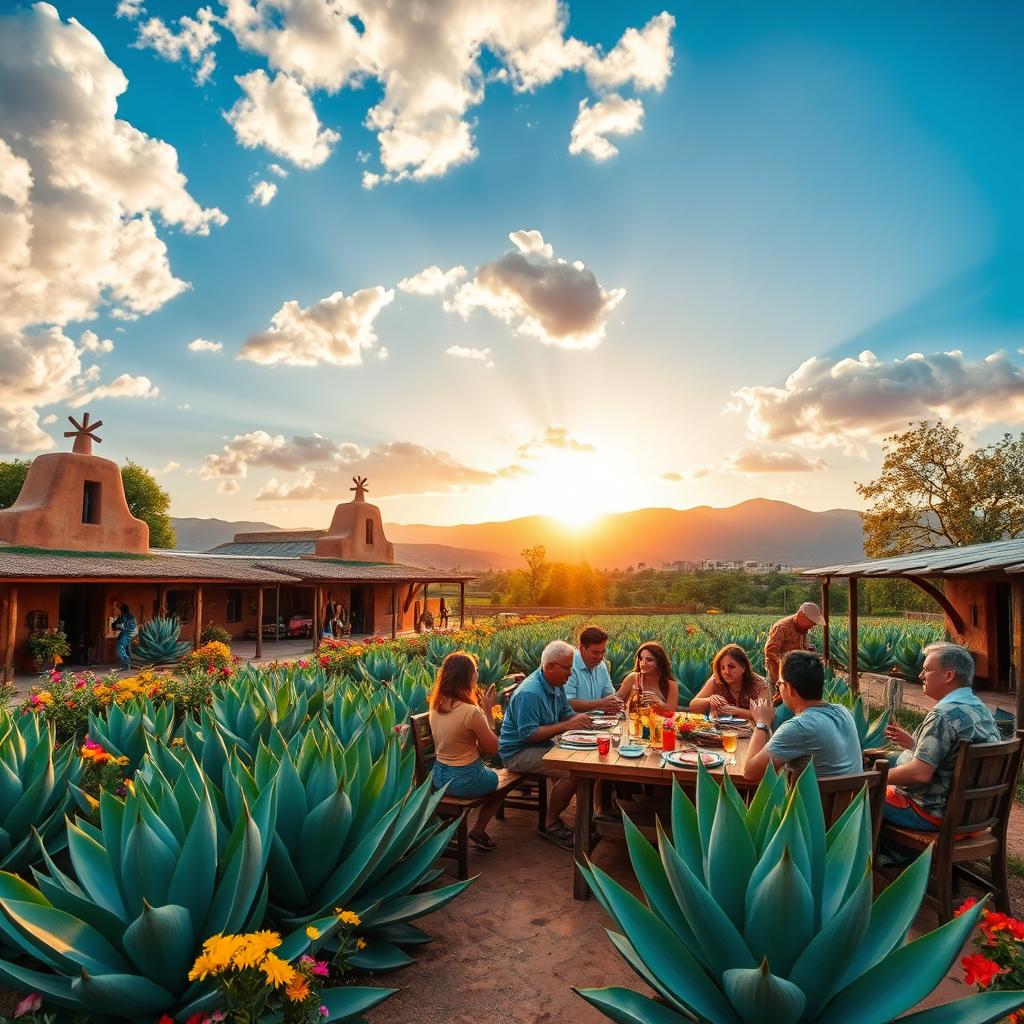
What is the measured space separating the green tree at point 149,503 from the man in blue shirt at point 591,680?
42.0 m

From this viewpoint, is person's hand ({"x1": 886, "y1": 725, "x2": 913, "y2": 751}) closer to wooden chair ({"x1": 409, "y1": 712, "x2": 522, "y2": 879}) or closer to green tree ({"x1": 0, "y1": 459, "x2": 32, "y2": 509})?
wooden chair ({"x1": 409, "y1": 712, "x2": 522, "y2": 879})

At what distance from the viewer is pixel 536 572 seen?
169ft

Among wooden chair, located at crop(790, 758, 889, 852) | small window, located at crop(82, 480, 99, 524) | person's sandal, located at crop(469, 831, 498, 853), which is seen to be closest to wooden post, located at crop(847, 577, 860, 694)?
person's sandal, located at crop(469, 831, 498, 853)

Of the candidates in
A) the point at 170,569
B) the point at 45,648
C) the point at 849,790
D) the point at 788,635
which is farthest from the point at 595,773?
the point at 45,648

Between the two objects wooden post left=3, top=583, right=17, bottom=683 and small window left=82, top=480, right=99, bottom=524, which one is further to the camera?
small window left=82, top=480, right=99, bottom=524

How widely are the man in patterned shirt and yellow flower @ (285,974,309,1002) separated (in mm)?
2933

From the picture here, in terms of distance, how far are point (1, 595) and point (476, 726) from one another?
13978mm

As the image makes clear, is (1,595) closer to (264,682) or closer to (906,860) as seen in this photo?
(264,682)

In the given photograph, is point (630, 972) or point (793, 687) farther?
point (793, 687)

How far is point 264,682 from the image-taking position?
5879mm

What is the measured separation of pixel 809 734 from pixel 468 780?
1996 millimetres

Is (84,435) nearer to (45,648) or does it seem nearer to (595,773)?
(45,648)

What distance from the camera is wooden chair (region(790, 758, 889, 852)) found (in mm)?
2812

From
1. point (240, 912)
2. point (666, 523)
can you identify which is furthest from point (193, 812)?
point (666, 523)
